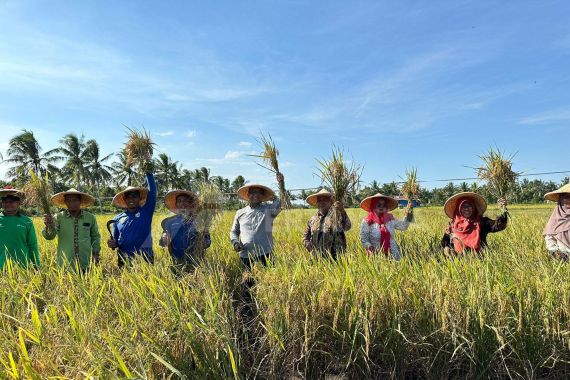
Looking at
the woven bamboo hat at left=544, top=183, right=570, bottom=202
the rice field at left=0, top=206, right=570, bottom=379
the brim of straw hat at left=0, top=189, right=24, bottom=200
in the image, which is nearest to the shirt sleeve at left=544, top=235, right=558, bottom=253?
the woven bamboo hat at left=544, top=183, right=570, bottom=202

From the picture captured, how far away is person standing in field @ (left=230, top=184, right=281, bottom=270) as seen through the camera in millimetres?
3729

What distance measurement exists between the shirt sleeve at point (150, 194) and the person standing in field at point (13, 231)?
1164 mm

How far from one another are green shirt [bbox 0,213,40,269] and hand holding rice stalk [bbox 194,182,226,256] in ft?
5.27

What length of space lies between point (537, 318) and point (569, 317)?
17 centimetres

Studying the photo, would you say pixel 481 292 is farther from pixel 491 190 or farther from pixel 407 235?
pixel 407 235

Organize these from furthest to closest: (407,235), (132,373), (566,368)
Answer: (407,235) → (566,368) → (132,373)

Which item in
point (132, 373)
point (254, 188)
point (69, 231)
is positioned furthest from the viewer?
point (254, 188)

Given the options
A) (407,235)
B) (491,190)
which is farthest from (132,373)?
(407,235)

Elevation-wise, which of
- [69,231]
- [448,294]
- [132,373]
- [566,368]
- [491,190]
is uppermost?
[491,190]

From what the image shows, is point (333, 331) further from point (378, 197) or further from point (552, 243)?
point (552, 243)

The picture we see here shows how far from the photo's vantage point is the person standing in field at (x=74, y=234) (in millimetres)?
3678

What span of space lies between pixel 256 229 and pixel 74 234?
6.17 ft

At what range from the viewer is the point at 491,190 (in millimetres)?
3893

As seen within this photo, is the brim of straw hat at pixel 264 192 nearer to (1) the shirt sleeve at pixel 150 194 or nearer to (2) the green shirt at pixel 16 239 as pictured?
(1) the shirt sleeve at pixel 150 194
